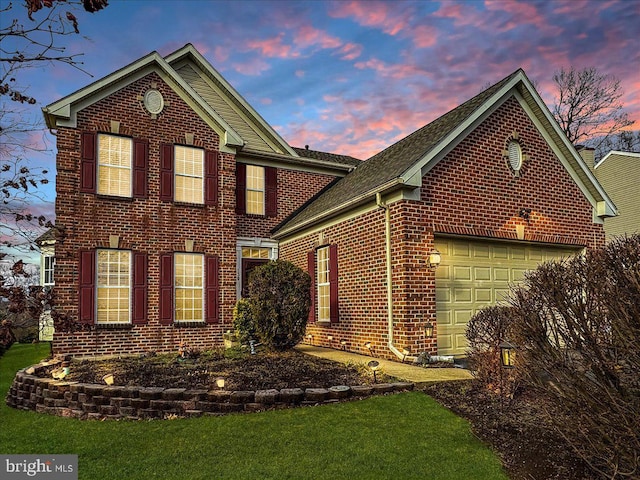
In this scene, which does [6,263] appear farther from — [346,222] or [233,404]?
[346,222]

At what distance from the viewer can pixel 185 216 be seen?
1363 cm

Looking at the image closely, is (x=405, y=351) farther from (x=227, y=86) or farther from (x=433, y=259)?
(x=227, y=86)

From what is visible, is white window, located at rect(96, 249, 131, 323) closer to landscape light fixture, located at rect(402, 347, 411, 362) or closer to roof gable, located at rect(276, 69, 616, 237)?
roof gable, located at rect(276, 69, 616, 237)

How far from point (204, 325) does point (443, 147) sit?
7.98 meters

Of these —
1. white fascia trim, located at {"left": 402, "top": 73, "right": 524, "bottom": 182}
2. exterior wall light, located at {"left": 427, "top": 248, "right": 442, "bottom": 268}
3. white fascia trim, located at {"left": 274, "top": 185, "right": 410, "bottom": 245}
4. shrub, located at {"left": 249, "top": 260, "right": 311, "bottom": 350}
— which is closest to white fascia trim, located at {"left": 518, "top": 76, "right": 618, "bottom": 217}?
white fascia trim, located at {"left": 402, "top": 73, "right": 524, "bottom": 182}

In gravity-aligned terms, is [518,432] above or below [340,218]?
below

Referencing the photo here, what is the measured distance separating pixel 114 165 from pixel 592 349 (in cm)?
1221

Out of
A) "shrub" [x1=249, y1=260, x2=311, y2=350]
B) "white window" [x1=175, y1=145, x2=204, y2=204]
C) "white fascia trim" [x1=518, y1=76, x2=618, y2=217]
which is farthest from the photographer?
"white window" [x1=175, y1=145, x2=204, y2=204]

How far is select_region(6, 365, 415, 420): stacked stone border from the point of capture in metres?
→ 6.59

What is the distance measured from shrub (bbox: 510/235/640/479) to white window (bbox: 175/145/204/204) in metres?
11.1

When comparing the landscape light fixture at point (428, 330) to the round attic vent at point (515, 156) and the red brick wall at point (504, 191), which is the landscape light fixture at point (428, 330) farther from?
the round attic vent at point (515, 156)

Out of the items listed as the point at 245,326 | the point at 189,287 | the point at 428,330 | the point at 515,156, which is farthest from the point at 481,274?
the point at 189,287

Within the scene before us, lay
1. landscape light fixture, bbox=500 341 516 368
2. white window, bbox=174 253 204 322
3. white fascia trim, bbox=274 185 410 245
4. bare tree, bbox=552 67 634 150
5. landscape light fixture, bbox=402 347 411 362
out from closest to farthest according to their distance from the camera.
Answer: landscape light fixture, bbox=500 341 516 368 < landscape light fixture, bbox=402 347 411 362 < white fascia trim, bbox=274 185 410 245 < white window, bbox=174 253 204 322 < bare tree, bbox=552 67 634 150

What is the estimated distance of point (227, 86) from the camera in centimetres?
1681
